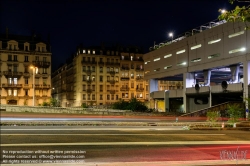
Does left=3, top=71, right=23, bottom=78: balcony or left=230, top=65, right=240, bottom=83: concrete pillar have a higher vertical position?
left=3, top=71, right=23, bottom=78: balcony

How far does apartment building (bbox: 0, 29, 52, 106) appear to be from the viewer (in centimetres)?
7125

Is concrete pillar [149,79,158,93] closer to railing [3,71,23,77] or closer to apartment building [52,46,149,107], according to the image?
apartment building [52,46,149,107]

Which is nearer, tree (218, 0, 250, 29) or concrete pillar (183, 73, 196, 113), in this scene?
tree (218, 0, 250, 29)

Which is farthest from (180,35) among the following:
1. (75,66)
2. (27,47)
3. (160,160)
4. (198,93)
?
(160,160)

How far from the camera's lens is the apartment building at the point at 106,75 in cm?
9206

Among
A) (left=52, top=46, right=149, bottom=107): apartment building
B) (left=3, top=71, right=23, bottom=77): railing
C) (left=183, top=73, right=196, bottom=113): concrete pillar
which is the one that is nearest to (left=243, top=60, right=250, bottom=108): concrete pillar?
(left=183, top=73, right=196, bottom=113): concrete pillar

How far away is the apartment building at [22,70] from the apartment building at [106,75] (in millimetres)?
18167

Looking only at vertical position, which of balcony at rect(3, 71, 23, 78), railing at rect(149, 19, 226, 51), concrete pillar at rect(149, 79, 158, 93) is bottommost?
concrete pillar at rect(149, 79, 158, 93)

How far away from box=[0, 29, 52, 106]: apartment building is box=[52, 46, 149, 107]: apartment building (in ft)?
59.6

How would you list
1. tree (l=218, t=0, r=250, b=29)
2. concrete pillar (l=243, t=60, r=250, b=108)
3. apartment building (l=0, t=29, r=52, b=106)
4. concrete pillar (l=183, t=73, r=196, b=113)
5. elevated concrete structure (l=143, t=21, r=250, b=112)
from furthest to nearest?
apartment building (l=0, t=29, r=52, b=106)
concrete pillar (l=183, t=73, r=196, b=113)
elevated concrete structure (l=143, t=21, r=250, b=112)
concrete pillar (l=243, t=60, r=250, b=108)
tree (l=218, t=0, r=250, b=29)

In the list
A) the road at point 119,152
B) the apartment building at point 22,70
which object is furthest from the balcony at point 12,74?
the road at point 119,152

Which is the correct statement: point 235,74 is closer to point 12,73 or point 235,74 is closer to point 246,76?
point 246,76

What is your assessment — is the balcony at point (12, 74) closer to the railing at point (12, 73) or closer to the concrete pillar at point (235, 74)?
the railing at point (12, 73)

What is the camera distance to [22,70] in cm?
7288
